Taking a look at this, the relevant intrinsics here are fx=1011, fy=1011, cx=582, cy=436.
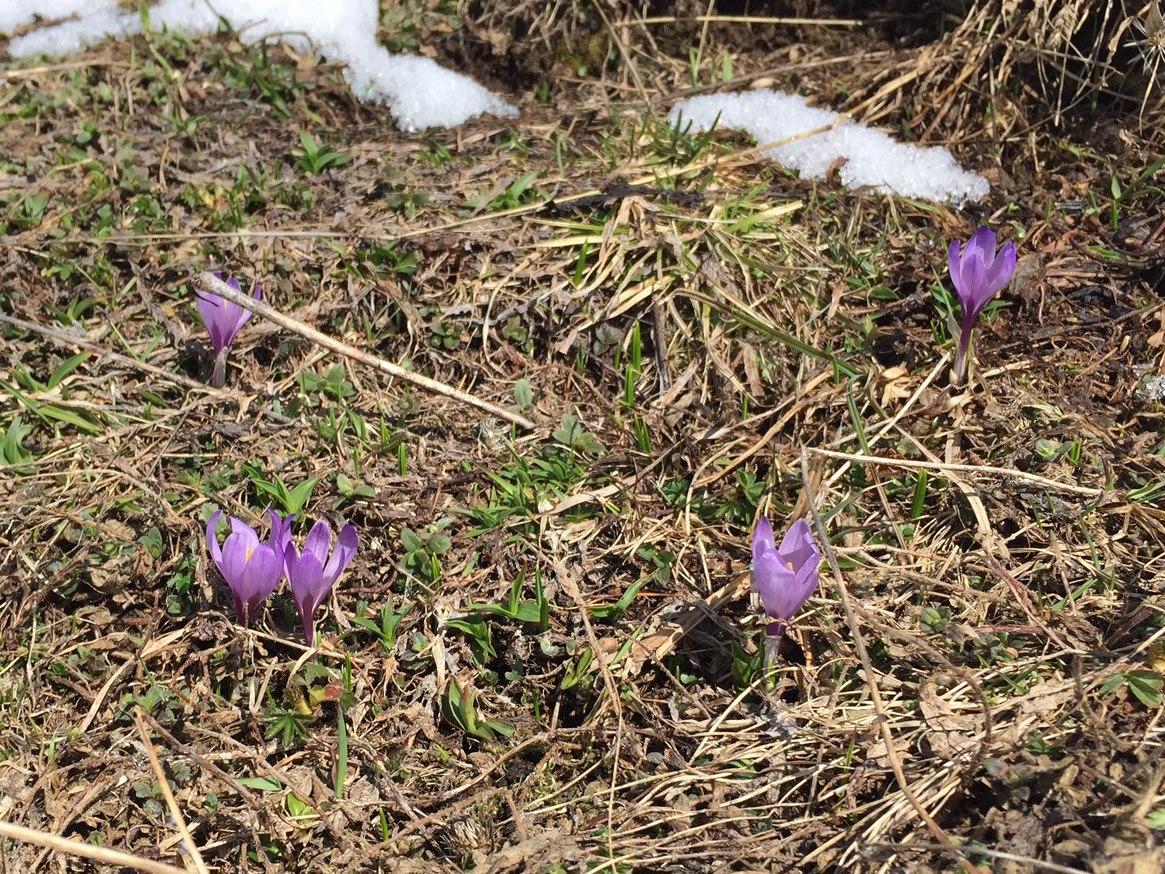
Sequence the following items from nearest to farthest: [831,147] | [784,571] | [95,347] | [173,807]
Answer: [173,807] → [784,571] → [95,347] → [831,147]

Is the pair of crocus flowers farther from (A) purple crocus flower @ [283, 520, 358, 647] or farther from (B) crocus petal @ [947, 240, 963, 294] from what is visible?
(B) crocus petal @ [947, 240, 963, 294]

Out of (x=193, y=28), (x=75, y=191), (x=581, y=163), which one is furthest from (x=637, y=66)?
(x=75, y=191)


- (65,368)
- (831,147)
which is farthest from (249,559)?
(831,147)

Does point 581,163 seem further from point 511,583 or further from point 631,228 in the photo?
point 511,583

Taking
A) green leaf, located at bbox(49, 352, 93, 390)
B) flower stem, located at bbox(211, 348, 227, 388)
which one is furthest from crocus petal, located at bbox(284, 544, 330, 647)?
green leaf, located at bbox(49, 352, 93, 390)

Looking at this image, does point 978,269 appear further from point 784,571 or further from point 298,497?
point 298,497
